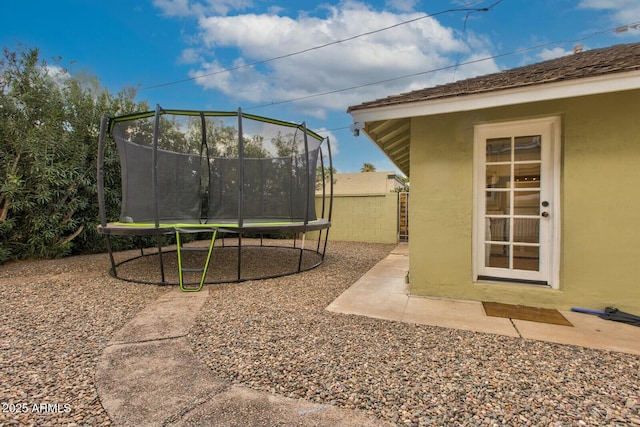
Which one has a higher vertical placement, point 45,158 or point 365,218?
point 45,158

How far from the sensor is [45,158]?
5480 mm

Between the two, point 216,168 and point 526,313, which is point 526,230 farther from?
point 216,168

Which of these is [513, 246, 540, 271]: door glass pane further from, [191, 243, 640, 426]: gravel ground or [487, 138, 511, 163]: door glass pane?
[191, 243, 640, 426]: gravel ground

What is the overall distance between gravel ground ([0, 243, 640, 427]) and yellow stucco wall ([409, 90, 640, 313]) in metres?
0.98

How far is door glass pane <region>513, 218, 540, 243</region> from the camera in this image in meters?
3.22

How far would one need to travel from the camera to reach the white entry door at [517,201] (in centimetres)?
313

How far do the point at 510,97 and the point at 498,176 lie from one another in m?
0.89

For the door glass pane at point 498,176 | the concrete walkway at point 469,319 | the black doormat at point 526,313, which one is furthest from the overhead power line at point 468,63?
the concrete walkway at point 469,319

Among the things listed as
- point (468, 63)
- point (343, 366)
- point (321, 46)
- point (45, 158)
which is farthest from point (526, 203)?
point (321, 46)

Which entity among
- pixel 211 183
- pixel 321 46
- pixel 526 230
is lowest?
pixel 526 230

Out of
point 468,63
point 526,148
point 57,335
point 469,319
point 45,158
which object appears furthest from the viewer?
point 468,63

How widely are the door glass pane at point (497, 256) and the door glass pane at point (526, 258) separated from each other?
3.3 inches

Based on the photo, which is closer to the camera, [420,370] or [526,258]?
[420,370]

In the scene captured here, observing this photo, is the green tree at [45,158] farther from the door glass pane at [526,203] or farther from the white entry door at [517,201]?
the door glass pane at [526,203]
